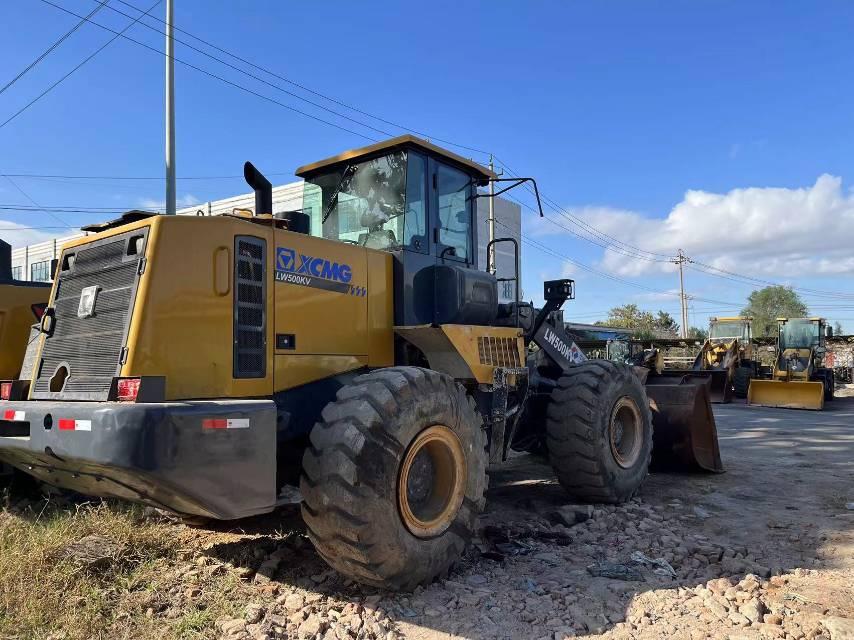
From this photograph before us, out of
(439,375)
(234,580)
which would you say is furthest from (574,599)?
(234,580)

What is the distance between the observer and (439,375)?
14.3ft

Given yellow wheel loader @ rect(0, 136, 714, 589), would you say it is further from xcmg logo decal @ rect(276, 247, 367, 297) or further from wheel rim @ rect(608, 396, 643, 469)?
wheel rim @ rect(608, 396, 643, 469)

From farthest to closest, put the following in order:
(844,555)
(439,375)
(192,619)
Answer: (844,555) → (439,375) → (192,619)

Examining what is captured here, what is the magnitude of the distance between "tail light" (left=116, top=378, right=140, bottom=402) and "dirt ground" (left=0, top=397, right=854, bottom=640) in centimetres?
122

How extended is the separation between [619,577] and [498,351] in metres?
2.03

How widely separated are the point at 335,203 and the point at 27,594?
358 centimetres

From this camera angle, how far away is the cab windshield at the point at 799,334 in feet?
75.8

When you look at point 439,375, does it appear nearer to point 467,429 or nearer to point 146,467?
point 467,429

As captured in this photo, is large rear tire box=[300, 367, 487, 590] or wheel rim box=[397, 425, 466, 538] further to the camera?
wheel rim box=[397, 425, 466, 538]

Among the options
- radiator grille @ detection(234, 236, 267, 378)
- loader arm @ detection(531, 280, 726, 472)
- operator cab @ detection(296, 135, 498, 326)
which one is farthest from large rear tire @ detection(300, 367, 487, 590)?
loader arm @ detection(531, 280, 726, 472)

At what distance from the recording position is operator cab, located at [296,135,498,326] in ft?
17.7

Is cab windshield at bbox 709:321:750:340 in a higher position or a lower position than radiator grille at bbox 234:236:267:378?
higher

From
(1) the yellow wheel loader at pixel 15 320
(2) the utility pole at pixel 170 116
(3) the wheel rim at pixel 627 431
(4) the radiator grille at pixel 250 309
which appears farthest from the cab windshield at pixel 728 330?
(4) the radiator grille at pixel 250 309

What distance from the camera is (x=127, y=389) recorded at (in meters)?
3.60
